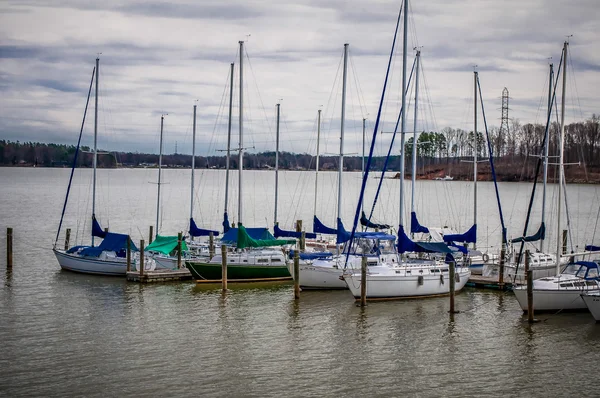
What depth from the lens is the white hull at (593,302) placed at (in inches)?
1241

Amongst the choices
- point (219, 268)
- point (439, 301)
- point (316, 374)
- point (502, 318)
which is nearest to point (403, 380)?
point (316, 374)

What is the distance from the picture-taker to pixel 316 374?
25.3m

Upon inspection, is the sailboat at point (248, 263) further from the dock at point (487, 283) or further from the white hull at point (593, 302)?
the white hull at point (593, 302)

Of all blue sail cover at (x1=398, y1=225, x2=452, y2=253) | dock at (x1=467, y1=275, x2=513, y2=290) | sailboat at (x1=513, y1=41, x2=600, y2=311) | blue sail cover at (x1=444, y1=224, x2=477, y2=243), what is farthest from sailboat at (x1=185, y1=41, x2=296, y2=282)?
sailboat at (x1=513, y1=41, x2=600, y2=311)

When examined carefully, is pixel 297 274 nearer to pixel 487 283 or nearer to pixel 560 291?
pixel 487 283

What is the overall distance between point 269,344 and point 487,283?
1585 centimetres

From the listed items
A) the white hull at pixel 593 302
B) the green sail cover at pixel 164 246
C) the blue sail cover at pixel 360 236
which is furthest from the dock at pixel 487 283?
the green sail cover at pixel 164 246

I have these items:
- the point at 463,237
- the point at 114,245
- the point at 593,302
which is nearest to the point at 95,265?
the point at 114,245

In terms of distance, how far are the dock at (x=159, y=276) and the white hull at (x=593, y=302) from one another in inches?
843

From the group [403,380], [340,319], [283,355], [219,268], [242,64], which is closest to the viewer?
[403,380]

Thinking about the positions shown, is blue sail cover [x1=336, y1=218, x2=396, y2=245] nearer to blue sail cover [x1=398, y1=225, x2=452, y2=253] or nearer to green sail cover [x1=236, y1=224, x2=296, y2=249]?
blue sail cover [x1=398, y1=225, x2=452, y2=253]

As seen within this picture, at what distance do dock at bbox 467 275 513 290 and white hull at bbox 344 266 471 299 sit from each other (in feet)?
10.6

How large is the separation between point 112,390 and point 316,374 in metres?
6.73

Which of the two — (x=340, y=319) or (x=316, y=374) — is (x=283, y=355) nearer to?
(x=316, y=374)
